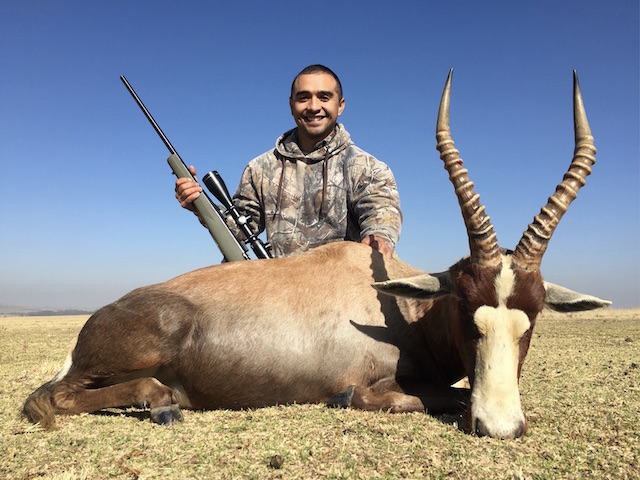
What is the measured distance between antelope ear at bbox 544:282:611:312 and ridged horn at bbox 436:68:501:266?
0.59 m

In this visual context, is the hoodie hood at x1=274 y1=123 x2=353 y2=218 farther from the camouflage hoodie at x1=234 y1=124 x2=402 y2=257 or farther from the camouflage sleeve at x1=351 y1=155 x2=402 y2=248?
the camouflage sleeve at x1=351 y1=155 x2=402 y2=248

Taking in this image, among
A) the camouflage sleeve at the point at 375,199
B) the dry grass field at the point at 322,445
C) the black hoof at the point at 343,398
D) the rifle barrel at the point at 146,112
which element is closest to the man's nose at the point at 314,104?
the camouflage sleeve at the point at 375,199

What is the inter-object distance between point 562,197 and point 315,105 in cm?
413

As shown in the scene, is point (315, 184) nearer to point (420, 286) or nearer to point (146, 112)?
A: point (146, 112)

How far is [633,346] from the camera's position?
30.5 ft

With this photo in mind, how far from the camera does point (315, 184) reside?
7.12 meters

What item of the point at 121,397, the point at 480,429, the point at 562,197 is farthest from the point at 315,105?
the point at 480,429

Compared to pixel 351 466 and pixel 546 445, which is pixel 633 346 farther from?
pixel 351 466

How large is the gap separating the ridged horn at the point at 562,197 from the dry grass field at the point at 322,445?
3.90ft

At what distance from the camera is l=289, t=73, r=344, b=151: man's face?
7.38 m

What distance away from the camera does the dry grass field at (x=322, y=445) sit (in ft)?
9.37

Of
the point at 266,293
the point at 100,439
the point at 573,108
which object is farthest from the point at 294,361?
the point at 573,108

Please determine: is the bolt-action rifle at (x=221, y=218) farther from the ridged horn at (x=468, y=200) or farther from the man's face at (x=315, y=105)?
the ridged horn at (x=468, y=200)

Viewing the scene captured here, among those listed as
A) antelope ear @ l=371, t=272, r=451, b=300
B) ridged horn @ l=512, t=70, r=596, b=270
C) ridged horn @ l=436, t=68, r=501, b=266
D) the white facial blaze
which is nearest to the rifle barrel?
ridged horn @ l=436, t=68, r=501, b=266
